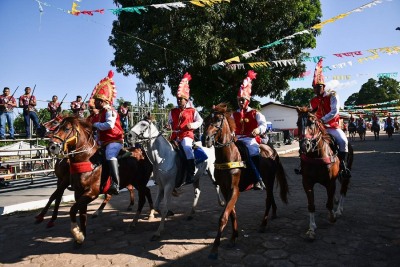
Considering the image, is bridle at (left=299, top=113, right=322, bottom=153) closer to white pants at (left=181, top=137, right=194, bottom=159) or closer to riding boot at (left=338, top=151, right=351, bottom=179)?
riding boot at (left=338, top=151, right=351, bottom=179)

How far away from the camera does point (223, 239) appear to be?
15.9ft

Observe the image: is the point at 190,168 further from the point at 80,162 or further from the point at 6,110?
the point at 6,110

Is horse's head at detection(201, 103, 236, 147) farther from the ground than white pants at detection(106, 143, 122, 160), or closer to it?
farther from the ground

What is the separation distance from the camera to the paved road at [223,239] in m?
4.04

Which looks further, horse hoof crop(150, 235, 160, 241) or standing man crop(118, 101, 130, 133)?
standing man crop(118, 101, 130, 133)

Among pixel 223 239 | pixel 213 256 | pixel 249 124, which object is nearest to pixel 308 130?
pixel 249 124

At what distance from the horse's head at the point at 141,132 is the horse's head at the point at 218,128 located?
4.64 ft

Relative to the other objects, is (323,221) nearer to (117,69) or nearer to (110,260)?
(110,260)

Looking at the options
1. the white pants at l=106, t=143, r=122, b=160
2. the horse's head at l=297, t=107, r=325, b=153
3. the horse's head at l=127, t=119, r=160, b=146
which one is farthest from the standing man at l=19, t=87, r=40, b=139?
the horse's head at l=297, t=107, r=325, b=153

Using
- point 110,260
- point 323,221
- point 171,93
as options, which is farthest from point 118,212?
point 171,93

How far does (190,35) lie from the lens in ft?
48.1

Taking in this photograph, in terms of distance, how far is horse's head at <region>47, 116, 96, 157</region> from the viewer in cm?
444

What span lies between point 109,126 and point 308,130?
12.4 ft

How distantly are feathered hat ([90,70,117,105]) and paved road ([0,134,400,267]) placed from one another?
282 cm
